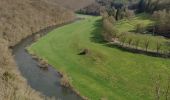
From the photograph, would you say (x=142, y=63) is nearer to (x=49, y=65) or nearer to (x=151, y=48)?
(x=151, y=48)

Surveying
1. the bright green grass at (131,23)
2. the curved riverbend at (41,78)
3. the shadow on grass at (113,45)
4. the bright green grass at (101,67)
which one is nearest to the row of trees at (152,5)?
the bright green grass at (131,23)

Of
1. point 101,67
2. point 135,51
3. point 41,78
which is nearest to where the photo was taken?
point 41,78

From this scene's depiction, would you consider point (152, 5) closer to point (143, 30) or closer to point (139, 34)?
point (143, 30)

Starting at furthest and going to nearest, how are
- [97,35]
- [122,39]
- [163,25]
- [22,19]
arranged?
[22,19] → [163,25] → [97,35] → [122,39]

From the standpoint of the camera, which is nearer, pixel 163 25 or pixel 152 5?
pixel 163 25

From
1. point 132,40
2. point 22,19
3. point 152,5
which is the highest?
A: point 152,5

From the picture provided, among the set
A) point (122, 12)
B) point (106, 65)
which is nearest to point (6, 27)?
point (106, 65)

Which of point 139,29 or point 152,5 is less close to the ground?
point 152,5

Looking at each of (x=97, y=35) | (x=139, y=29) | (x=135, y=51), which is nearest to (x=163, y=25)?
(x=139, y=29)
